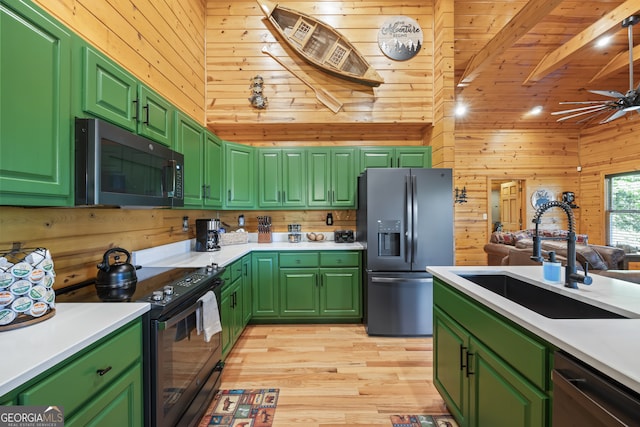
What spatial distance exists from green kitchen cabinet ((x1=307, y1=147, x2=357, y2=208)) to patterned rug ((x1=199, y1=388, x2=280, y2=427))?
2156 mm

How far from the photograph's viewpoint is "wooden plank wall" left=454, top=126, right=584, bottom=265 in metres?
6.36

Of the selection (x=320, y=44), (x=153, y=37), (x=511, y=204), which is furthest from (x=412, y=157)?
(x=511, y=204)

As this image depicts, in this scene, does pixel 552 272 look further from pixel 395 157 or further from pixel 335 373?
pixel 395 157

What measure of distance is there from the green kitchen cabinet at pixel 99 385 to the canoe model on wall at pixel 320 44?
3.29 m

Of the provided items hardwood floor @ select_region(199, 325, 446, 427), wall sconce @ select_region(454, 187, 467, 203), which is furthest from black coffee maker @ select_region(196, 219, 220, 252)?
wall sconce @ select_region(454, 187, 467, 203)

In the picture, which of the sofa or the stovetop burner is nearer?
the stovetop burner

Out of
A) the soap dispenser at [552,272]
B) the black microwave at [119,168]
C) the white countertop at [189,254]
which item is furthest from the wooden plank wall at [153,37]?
the soap dispenser at [552,272]

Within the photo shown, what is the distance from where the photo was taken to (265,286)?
3117 millimetres

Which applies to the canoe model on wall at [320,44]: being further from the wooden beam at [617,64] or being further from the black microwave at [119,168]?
the wooden beam at [617,64]

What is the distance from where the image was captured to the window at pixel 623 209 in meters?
5.57

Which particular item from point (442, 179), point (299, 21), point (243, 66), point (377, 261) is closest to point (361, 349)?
point (377, 261)

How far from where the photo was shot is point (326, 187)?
3.54 m

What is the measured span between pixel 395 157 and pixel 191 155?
7.89 feet

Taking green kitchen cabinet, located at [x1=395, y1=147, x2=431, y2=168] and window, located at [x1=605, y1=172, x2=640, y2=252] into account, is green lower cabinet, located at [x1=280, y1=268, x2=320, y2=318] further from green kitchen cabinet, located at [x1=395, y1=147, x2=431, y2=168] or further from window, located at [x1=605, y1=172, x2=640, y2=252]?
window, located at [x1=605, y1=172, x2=640, y2=252]
